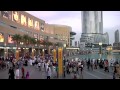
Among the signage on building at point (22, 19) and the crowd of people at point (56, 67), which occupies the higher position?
the signage on building at point (22, 19)

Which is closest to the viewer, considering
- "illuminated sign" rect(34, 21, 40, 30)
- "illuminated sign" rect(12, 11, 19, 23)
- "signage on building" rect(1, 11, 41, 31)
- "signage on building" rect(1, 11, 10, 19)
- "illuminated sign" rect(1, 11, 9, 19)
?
"illuminated sign" rect(1, 11, 9, 19)

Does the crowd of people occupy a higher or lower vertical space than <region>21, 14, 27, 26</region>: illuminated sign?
lower

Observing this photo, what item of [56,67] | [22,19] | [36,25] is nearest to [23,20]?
[22,19]

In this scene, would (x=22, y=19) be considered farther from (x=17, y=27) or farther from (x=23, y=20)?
(x=17, y=27)

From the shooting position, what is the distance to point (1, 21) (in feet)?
150

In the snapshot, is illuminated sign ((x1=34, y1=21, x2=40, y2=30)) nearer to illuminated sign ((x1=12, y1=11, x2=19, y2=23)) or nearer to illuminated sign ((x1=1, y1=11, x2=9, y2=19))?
illuminated sign ((x1=12, y1=11, x2=19, y2=23))

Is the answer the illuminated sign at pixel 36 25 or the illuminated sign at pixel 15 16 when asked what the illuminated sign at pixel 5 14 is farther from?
the illuminated sign at pixel 36 25

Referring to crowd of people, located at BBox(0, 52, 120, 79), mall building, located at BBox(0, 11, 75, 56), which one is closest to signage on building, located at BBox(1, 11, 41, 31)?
mall building, located at BBox(0, 11, 75, 56)

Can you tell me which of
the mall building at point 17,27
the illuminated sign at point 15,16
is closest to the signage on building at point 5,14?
the mall building at point 17,27

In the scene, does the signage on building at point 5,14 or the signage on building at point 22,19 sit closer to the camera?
the signage on building at point 5,14
